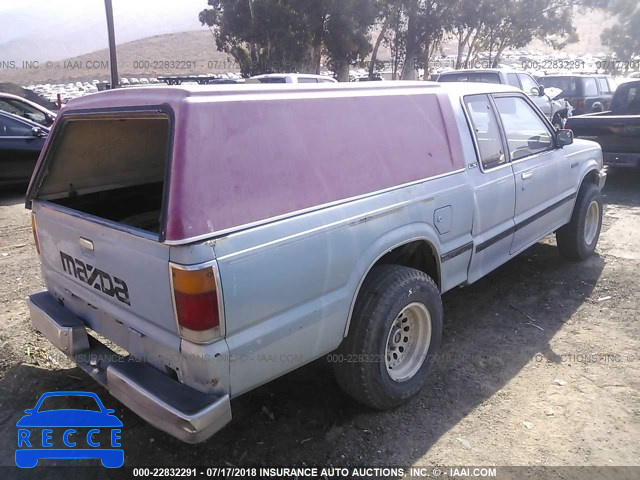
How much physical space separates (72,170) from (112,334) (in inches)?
48.3

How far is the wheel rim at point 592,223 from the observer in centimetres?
545

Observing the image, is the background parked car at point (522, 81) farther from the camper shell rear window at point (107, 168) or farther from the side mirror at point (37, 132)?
the camper shell rear window at point (107, 168)

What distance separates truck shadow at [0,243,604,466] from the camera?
2766mm

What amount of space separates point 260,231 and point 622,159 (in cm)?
799

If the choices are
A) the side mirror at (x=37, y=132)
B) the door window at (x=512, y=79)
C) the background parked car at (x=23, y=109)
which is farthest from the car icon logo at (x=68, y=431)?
the door window at (x=512, y=79)

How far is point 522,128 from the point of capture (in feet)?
14.3

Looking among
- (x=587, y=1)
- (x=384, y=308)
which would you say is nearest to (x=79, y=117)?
(x=384, y=308)

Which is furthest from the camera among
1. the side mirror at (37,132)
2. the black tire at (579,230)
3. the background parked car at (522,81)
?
the background parked car at (522,81)

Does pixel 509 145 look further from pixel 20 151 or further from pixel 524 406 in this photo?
pixel 20 151

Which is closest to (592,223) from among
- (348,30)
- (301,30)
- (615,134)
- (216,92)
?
(615,134)

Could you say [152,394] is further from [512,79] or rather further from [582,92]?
[582,92]

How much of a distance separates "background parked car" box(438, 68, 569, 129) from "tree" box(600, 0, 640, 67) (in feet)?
139

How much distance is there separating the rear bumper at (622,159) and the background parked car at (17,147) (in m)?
9.15

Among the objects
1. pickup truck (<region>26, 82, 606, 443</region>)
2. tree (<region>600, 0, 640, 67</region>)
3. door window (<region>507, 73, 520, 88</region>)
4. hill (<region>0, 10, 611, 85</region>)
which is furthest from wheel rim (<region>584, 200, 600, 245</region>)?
tree (<region>600, 0, 640, 67</region>)
